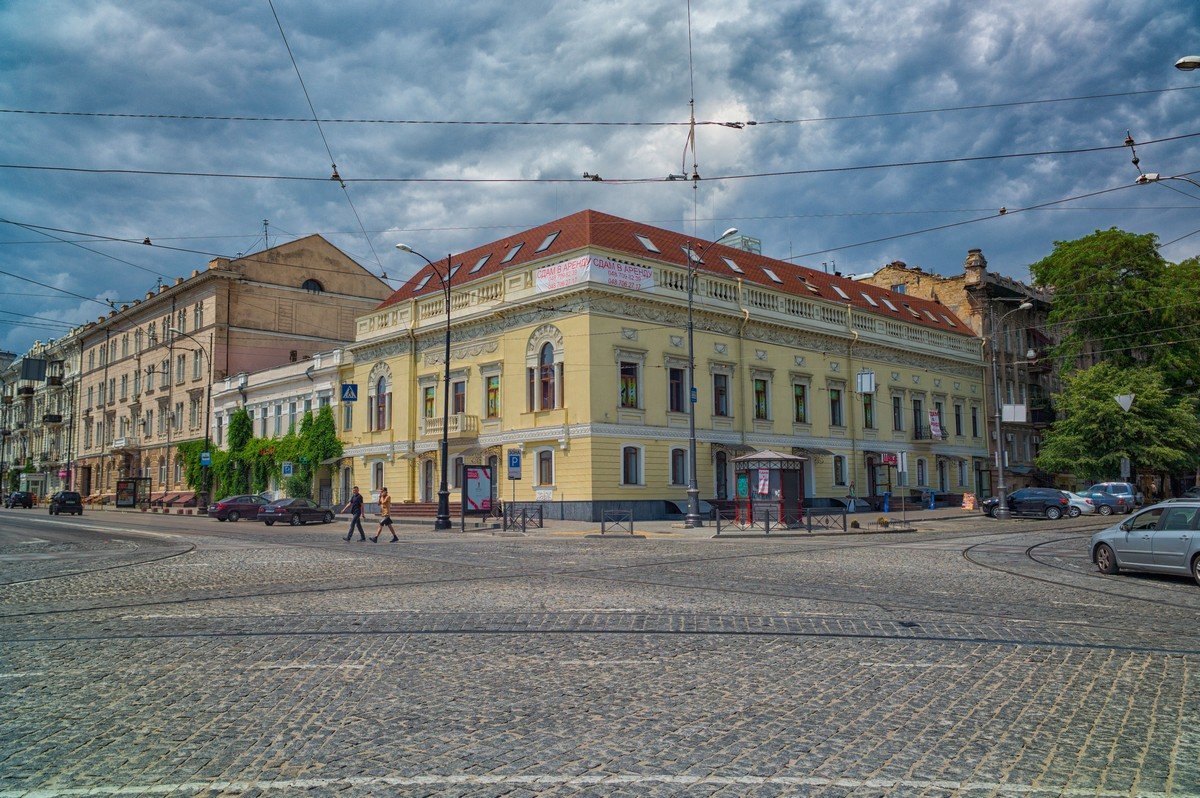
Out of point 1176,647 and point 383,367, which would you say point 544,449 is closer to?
point 383,367

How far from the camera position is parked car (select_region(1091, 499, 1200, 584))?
47.7ft

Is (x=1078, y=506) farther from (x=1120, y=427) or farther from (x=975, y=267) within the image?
(x=975, y=267)

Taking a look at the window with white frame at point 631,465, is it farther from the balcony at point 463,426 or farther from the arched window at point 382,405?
the arched window at point 382,405

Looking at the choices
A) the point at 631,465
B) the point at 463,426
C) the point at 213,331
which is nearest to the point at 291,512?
the point at 463,426

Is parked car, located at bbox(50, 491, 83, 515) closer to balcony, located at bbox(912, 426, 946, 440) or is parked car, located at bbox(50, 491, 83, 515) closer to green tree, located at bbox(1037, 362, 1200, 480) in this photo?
balcony, located at bbox(912, 426, 946, 440)

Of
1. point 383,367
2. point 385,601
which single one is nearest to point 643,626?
point 385,601

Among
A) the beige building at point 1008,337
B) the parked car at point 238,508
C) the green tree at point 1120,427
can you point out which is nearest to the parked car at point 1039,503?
the green tree at point 1120,427

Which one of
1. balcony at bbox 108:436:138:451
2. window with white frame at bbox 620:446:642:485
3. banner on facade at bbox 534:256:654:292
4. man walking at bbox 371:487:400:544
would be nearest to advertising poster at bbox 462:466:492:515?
window with white frame at bbox 620:446:642:485

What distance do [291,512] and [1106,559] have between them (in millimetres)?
35471

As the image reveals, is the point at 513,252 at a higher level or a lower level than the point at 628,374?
higher

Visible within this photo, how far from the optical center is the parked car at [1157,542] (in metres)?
14.5

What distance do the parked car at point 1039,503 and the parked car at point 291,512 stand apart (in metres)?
33.3

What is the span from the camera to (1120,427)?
1895 inches

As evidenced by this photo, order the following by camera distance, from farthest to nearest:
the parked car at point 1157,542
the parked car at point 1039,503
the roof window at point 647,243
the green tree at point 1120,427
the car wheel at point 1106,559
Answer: the green tree at point 1120,427 < the roof window at point 647,243 < the parked car at point 1039,503 < the car wheel at point 1106,559 < the parked car at point 1157,542
